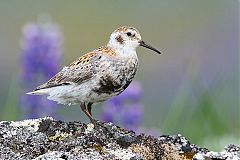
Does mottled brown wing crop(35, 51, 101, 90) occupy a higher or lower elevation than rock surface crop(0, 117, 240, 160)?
higher

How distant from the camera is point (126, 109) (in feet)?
49.3

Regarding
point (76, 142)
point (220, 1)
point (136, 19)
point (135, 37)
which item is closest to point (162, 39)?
point (136, 19)

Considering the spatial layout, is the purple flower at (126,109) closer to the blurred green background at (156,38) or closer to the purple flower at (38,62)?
the purple flower at (38,62)

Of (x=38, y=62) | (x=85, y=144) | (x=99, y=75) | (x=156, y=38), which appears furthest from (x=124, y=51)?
(x=156, y=38)

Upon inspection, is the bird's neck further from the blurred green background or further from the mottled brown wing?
→ the blurred green background

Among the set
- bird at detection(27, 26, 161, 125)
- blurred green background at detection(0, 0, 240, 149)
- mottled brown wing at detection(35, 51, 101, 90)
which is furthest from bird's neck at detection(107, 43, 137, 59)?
blurred green background at detection(0, 0, 240, 149)

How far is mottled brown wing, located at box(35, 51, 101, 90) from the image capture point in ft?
35.2

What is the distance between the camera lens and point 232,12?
31.3 metres

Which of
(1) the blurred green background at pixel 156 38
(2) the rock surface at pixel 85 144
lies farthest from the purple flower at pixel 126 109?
(2) the rock surface at pixel 85 144

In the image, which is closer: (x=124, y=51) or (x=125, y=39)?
(x=124, y=51)

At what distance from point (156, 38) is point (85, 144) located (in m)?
22.9

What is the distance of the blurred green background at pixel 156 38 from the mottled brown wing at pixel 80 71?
8.36 meters

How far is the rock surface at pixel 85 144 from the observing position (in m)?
8.91

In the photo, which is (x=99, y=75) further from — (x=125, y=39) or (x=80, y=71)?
(x=125, y=39)
